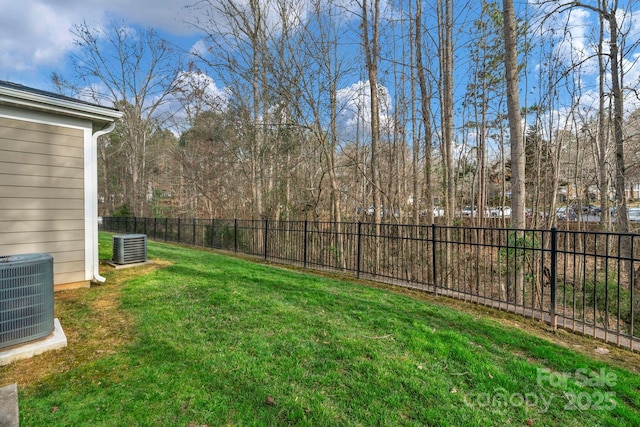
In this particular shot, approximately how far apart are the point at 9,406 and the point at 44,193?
3.41 meters

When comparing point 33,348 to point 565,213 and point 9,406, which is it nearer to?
point 9,406

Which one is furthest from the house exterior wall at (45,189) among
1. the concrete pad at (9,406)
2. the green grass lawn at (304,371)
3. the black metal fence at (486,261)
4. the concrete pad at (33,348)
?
the black metal fence at (486,261)

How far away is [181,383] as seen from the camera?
6.93 feet

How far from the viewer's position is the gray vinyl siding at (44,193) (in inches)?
153

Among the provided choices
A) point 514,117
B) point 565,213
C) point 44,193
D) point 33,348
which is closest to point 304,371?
point 33,348

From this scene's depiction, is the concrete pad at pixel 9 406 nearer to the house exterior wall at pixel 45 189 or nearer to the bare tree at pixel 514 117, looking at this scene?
the house exterior wall at pixel 45 189

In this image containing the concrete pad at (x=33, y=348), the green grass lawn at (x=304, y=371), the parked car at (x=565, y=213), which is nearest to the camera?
the green grass lawn at (x=304, y=371)

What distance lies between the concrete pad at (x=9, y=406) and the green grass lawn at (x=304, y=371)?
6 cm

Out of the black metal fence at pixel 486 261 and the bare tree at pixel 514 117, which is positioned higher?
the bare tree at pixel 514 117

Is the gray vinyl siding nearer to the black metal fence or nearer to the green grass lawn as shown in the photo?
the green grass lawn

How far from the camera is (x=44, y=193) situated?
4.13 meters

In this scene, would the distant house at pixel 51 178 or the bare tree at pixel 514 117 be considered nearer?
the distant house at pixel 51 178

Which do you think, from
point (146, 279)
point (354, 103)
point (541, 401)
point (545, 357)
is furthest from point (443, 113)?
point (146, 279)

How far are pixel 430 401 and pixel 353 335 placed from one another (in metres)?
1.09
